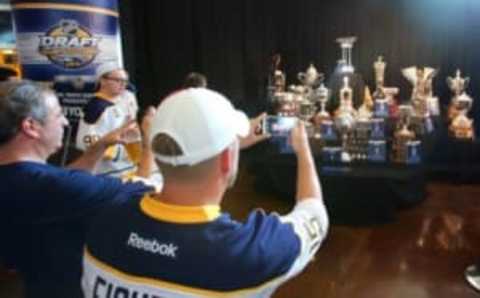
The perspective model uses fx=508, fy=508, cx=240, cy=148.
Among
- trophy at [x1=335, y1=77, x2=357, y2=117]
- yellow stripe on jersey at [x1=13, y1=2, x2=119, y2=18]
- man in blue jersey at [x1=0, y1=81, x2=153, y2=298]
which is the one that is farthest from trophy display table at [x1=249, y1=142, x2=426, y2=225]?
man in blue jersey at [x1=0, y1=81, x2=153, y2=298]

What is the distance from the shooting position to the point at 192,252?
0.80 meters

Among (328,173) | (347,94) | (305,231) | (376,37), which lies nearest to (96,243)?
(305,231)

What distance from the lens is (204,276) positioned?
79 centimetres

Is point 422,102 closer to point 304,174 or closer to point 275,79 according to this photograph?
point 275,79

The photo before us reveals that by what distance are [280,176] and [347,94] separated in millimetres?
920

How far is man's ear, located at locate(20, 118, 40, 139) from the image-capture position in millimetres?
1145

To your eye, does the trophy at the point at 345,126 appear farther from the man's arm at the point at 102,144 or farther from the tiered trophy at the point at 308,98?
the man's arm at the point at 102,144

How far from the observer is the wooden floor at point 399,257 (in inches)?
105

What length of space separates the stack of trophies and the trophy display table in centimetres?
9

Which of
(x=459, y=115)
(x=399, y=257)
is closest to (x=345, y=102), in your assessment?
(x=459, y=115)

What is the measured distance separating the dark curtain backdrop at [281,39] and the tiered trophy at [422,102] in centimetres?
73

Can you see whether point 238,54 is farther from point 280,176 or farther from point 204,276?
point 204,276

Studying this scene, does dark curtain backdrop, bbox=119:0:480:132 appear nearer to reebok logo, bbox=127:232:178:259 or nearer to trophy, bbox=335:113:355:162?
trophy, bbox=335:113:355:162

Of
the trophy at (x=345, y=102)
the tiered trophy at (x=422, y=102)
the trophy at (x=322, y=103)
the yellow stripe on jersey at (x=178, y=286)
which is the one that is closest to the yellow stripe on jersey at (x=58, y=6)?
the trophy at (x=322, y=103)
